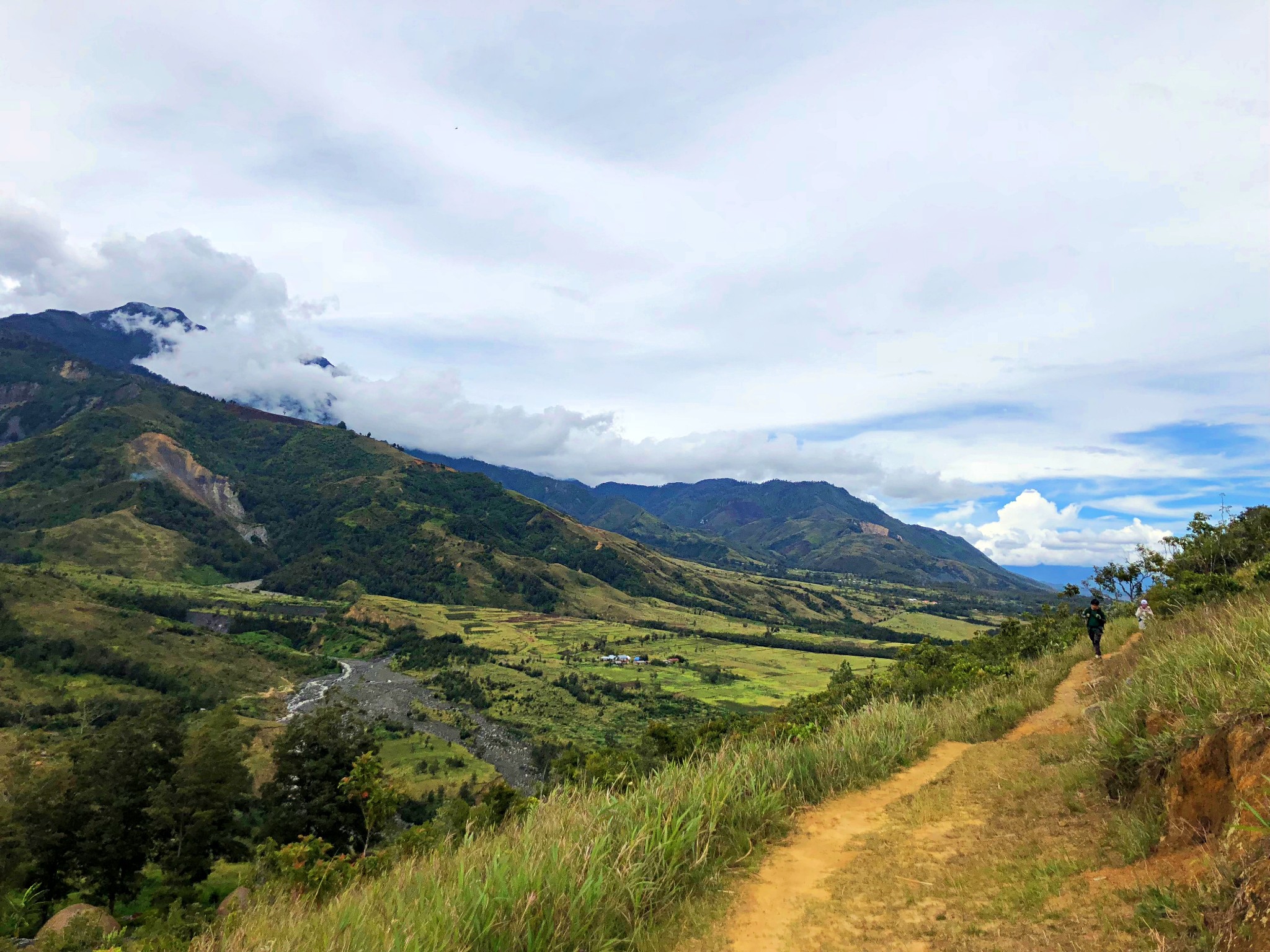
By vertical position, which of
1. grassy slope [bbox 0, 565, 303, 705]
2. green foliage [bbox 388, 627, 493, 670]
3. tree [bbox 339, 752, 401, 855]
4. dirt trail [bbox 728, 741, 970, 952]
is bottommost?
green foliage [bbox 388, 627, 493, 670]

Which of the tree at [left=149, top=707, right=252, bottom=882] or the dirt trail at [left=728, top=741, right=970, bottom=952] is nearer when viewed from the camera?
the dirt trail at [left=728, top=741, right=970, bottom=952]

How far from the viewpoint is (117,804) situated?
134ft

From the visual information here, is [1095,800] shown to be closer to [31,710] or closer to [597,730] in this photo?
[597,730]

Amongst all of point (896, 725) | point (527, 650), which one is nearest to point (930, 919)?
point (896, 725)

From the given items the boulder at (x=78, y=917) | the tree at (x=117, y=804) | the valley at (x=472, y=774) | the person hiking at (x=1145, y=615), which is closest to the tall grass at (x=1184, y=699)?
the valley at (x=472, y=774)

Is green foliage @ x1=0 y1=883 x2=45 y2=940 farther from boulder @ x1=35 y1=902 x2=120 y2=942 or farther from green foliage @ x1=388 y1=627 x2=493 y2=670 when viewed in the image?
green foliage @ x1=388 y1=627 x2=493 y2=670

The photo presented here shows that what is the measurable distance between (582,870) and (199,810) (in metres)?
50.6

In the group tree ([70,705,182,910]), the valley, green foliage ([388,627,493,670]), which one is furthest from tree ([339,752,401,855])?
green foliage ([388,627,493,670])

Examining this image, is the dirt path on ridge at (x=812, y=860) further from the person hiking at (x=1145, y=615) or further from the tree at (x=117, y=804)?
the tree at (x=117, y=804)

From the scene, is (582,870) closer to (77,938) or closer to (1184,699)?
(1184,699)

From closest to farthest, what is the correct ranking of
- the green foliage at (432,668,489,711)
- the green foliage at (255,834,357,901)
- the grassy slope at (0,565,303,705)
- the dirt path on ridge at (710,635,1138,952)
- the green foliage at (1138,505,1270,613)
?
1. the dirt path on ridge at (710,635,1138,952)
2. the green foliage at (255,834,357,901)
3. the green foliage at (1138,505,1270,613)
4. the grassy slope at (0,565,303,705)
5. the green foliage at (432,668,489,711)

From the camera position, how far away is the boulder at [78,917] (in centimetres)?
2744

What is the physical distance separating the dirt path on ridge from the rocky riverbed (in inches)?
3024

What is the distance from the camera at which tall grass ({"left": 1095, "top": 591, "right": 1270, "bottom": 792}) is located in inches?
227
